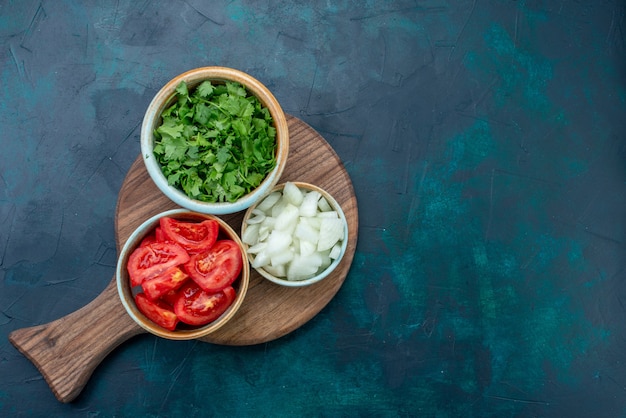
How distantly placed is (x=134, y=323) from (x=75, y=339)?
0.82 ft

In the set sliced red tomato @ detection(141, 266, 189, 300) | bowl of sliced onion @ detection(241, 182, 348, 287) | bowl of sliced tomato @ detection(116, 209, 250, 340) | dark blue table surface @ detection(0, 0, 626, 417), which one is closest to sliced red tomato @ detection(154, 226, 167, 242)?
bowl of sliced tomato @ detection(116, 209, 250, 340)

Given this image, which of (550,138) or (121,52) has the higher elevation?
(121,52)

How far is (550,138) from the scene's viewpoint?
2791 millimetres

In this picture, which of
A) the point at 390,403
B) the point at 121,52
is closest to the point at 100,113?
the point at 121,52

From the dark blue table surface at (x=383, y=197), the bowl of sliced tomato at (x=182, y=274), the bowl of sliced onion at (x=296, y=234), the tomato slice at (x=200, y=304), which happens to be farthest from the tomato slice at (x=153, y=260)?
the dark blue table surface at (x=383, y=197)

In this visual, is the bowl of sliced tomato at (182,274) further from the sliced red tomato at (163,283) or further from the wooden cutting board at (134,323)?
the wooden cutting board at (134,323)

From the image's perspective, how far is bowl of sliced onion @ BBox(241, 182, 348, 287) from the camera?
7.26 feet

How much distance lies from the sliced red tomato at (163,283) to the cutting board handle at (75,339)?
31 cm

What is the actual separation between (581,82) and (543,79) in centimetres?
19

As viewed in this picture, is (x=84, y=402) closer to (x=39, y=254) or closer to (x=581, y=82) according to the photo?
(x=39, y=254)

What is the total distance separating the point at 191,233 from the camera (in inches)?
82.7

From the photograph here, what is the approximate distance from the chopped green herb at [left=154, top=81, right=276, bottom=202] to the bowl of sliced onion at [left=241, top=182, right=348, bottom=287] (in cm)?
17

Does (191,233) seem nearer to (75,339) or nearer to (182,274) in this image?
(182,274)

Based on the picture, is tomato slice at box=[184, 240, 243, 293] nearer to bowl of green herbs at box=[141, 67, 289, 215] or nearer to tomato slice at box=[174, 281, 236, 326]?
tomato slice at box=[174, 281, 236, 326]
